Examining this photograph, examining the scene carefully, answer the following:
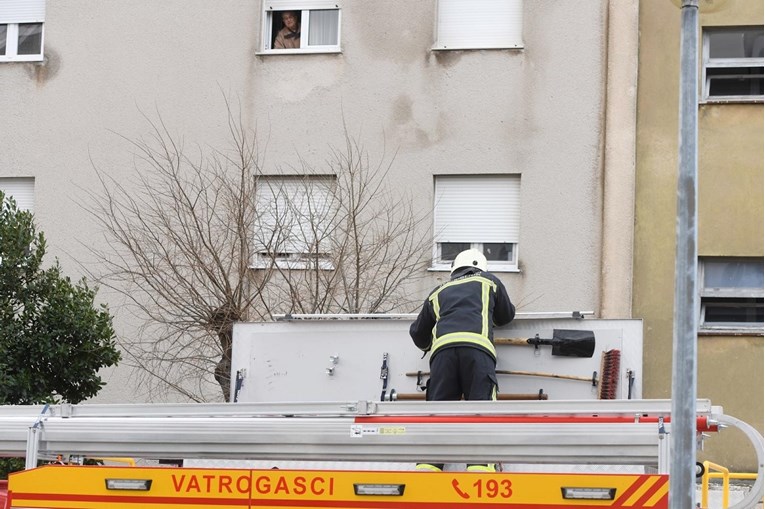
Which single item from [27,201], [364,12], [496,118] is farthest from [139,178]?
[496,118]

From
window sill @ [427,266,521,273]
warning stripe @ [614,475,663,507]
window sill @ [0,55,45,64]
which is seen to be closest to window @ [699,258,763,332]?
window sill @ [427,266,521,273]

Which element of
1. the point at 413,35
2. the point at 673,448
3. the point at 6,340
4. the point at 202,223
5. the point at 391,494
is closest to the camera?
the point at 673,448

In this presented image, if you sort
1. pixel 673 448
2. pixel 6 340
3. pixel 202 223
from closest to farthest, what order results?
pixel 673 448, pixel 6 340, pixel 202 223

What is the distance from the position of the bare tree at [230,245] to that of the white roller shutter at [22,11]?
254 cm

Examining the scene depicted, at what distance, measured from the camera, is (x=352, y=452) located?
22.4ft

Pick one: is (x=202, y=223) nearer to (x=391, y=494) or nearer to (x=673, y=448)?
(x=391, y=494)

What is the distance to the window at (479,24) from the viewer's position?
1689cm

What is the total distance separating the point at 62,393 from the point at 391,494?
22.8 ft

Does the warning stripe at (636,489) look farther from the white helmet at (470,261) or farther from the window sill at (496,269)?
the window sill at (496,269)

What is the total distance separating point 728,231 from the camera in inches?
626

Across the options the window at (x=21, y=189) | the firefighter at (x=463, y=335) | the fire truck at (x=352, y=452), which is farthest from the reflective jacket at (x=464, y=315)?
the window at (x=21, y=189)

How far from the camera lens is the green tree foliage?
12195 mm

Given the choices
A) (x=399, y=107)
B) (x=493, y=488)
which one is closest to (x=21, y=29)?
(x=399, y=107)

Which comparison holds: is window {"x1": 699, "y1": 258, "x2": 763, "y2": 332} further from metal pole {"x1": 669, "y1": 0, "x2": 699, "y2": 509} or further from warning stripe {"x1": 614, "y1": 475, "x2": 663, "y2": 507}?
metal pole {"x1": 669, "y1": 0, "x2": 699, "y2": 509}
